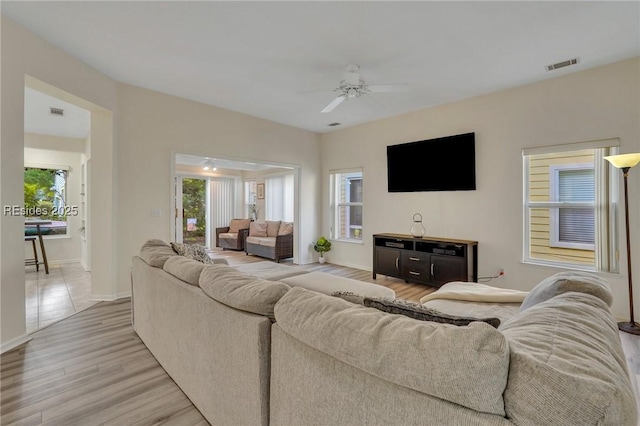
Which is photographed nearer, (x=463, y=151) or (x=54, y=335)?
(x=54, y=335)

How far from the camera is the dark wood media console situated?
13.8ft

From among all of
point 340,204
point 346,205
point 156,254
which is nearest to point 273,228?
point 340,204

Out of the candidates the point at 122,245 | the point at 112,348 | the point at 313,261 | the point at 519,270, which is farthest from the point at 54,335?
the point at 519,270

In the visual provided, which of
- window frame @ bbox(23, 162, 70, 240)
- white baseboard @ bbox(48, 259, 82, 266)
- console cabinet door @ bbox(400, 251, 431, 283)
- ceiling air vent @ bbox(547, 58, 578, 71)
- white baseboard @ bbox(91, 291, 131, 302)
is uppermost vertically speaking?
ceiling air vent @ bbox(547, 58, 578, 71)

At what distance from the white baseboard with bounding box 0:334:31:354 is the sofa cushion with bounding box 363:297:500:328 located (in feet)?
10.4

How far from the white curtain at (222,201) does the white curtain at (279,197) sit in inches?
50.6

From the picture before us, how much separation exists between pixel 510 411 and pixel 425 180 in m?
4.55

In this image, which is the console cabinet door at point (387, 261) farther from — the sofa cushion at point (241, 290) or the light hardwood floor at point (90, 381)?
the sofa cushion at point (241, 290)

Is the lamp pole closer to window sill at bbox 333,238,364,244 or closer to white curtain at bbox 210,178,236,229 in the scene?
window sill at bbox 333,238,364,244

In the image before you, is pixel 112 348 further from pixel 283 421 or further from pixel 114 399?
pixel 283 421

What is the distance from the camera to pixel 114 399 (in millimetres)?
1912

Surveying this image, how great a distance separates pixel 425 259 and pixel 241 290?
3670 mm

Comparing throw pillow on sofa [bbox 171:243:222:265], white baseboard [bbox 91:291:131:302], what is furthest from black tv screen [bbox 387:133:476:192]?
white baseboard [bbox 91:291:131:302]

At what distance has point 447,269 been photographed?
4293 millimetres
